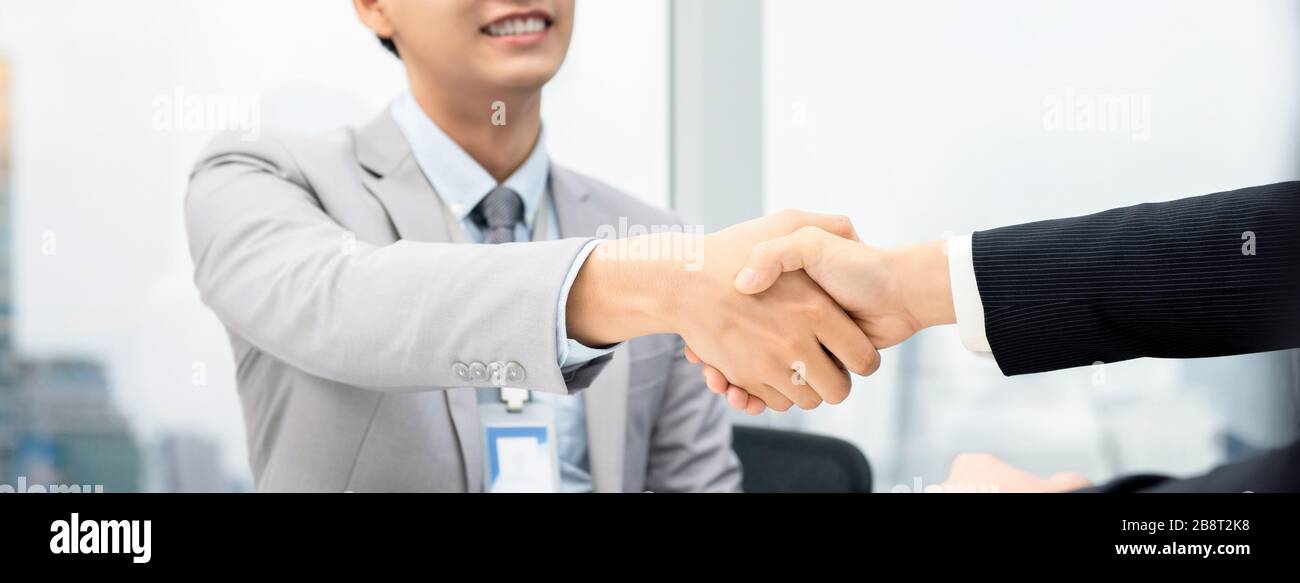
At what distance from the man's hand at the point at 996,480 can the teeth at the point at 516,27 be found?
2.77 ft

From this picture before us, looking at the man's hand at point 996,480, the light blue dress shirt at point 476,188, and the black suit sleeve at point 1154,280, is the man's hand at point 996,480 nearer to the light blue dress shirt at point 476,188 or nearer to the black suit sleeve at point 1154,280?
the black suit sleeve at point 1154,280

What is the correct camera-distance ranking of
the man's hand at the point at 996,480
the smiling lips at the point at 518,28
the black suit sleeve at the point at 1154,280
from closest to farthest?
the black suit sleeve at the point at 1154,280 < the man's hand at the point at 996,480 < the smiling lips at the point at 518,28

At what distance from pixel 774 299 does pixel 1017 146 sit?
1628mm

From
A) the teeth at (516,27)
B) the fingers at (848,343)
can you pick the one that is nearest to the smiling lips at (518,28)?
the teeth at (516,27)

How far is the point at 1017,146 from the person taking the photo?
93.0 inches

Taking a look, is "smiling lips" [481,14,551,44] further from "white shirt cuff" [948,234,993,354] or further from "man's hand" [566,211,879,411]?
"white shirt cuff" [948,234,993,354]

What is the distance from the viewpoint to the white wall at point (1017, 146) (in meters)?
2.34

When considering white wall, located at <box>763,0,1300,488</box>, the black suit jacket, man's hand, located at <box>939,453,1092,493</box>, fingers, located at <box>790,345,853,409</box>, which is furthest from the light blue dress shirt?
white wall, located at <box>763,0,1300,488</box>

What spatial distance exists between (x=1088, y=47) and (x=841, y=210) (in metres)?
0.73

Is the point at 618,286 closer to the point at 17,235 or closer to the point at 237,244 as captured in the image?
the point at 237,244

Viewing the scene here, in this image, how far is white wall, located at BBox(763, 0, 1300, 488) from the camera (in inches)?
92.0

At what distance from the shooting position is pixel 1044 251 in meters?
0.88

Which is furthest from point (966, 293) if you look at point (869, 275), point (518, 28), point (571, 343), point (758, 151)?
point (758, 151)
